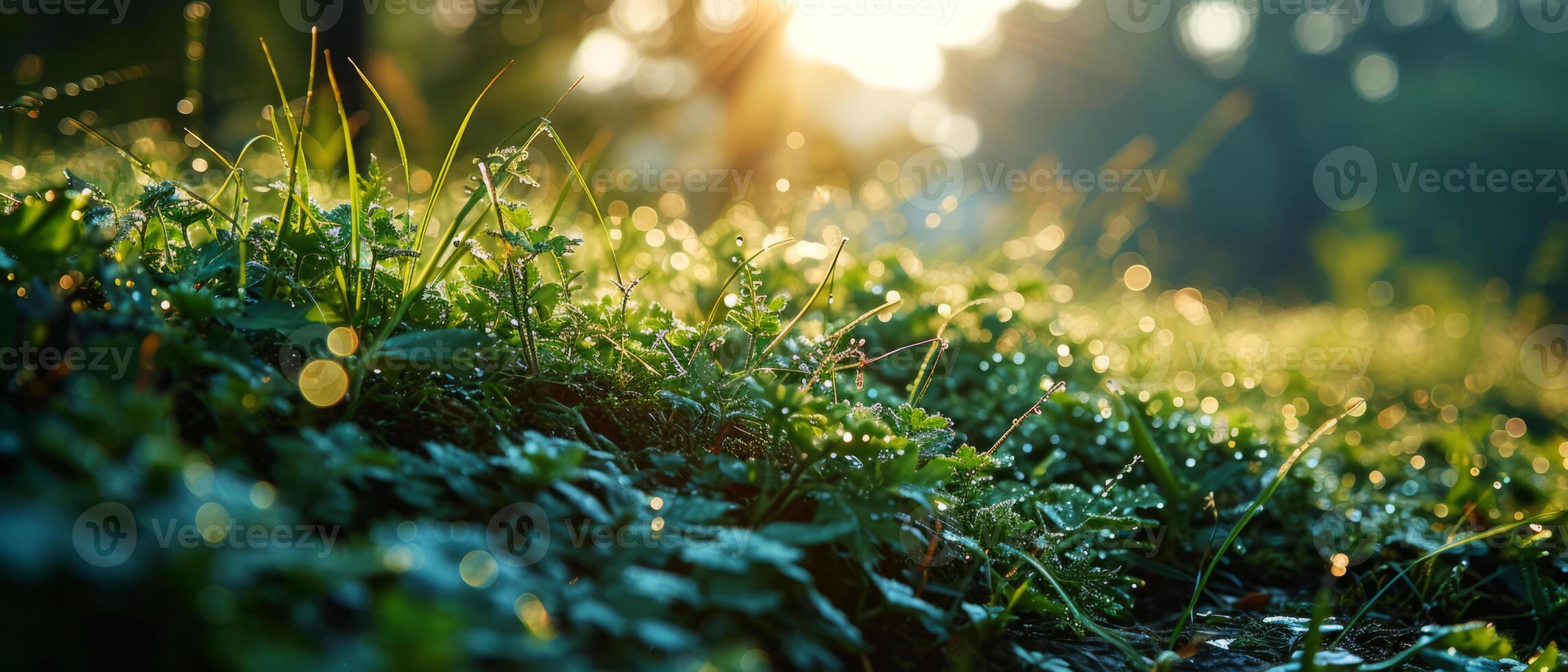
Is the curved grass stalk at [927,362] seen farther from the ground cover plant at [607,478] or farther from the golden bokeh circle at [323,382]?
the golden bokeh circle at [323,382]

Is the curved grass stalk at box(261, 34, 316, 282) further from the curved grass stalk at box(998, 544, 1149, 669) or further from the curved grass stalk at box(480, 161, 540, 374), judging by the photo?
the curved grass stalk at box(998, 544, 1149, 669)

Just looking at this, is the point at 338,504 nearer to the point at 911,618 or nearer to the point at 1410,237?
the point at 911,618

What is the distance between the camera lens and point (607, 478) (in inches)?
44.8

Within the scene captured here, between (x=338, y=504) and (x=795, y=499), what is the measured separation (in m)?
0.70

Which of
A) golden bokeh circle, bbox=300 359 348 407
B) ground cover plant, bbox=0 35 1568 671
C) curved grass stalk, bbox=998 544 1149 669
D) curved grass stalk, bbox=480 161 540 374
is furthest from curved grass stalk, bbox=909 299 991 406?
golden bokeh circle, bbox=300 359 348 407

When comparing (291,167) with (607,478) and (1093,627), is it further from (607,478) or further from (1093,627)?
(1093,627)

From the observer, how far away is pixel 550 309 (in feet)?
5.13

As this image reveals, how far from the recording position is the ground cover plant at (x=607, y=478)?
2.33 feet

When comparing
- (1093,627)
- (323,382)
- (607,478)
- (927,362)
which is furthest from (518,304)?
(1093,627)

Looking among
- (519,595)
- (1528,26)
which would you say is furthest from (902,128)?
(1528,26)

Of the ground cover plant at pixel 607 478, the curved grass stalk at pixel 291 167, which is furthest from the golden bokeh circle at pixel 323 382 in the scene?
the curved grass stalk at pixel 291 167

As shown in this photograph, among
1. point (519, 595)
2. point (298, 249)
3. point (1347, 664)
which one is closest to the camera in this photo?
point (519, 595)

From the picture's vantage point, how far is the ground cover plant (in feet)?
2.33

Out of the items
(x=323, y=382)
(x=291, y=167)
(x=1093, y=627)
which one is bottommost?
(x=1093, y=627)
